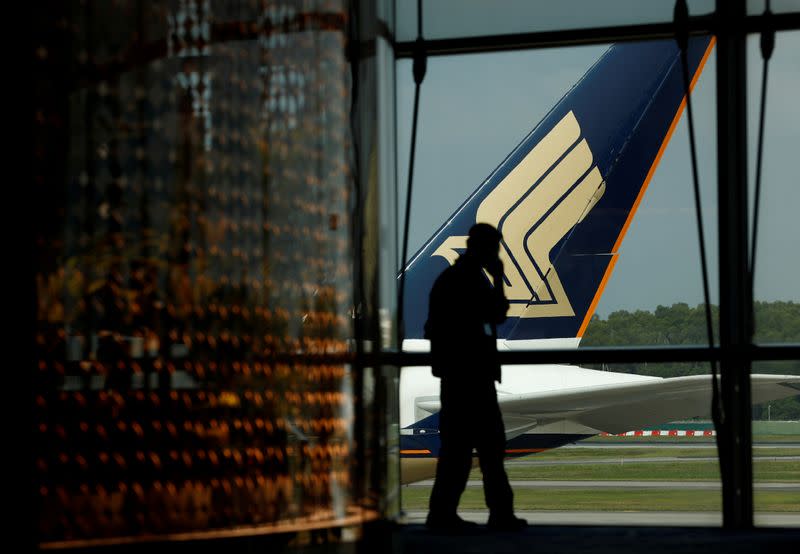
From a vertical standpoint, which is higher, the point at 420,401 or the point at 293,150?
the point at 293,150

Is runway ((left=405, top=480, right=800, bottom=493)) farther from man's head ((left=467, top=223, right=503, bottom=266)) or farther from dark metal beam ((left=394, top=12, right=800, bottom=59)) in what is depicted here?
man's head ((left=467, top=223, right=503, bottom=266))

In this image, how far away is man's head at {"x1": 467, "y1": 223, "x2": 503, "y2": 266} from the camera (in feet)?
14.4

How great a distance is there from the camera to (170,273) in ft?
8.10

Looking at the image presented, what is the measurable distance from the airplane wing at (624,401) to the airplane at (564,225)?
37 millimetres

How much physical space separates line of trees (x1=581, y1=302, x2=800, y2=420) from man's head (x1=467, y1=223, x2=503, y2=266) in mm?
32140

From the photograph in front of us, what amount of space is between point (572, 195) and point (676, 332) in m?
25.1

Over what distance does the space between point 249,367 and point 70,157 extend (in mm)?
655

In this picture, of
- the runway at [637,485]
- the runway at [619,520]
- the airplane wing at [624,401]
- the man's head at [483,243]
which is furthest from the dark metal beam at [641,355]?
the runway at [637,485]

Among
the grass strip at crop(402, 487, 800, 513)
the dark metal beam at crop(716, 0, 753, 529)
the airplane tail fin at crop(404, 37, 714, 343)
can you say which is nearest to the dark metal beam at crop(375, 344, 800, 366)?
the dark metal beam at crop(716, 0, 753, 529)

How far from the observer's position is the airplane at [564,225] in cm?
1526

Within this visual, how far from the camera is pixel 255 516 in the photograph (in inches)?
101

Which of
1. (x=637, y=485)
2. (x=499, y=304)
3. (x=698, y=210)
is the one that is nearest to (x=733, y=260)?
(x=698, y=210)

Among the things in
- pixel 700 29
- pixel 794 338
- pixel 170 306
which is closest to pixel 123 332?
pixel 170 306

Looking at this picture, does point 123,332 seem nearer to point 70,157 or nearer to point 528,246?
point 70,157
